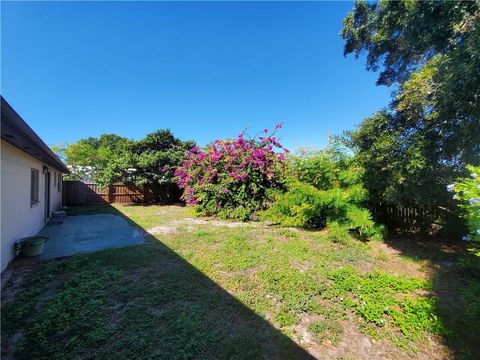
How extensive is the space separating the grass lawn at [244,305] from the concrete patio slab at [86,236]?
2.04ft

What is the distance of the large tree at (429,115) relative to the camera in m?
2.90

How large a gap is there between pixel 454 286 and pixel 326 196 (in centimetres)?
285

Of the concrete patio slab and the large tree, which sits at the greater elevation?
the large tree

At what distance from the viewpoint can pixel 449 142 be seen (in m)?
3.58

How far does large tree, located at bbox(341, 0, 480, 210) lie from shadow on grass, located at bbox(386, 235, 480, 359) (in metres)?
1.15

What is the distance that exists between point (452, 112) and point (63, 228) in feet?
31.3

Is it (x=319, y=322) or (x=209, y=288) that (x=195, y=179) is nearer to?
(x=209, y=288)

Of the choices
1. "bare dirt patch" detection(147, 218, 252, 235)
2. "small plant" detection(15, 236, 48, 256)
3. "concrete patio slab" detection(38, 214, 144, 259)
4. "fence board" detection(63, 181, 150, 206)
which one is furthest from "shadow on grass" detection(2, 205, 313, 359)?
"fence board" detection(63, 181, 150, 206)

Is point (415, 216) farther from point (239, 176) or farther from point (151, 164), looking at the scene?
point (151, 164)

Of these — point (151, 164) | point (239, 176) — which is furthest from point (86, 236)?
point (151, 164)

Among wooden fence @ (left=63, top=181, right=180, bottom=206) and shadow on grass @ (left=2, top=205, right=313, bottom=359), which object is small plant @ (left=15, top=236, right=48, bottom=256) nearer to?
shadow on grass @ (left=2, top=205, right=313, bottom=359)

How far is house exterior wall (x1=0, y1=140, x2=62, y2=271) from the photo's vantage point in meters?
3.50

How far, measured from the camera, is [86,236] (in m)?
5.69

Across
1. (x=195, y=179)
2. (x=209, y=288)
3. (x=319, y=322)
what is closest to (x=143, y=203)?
(x=195, y=179)
